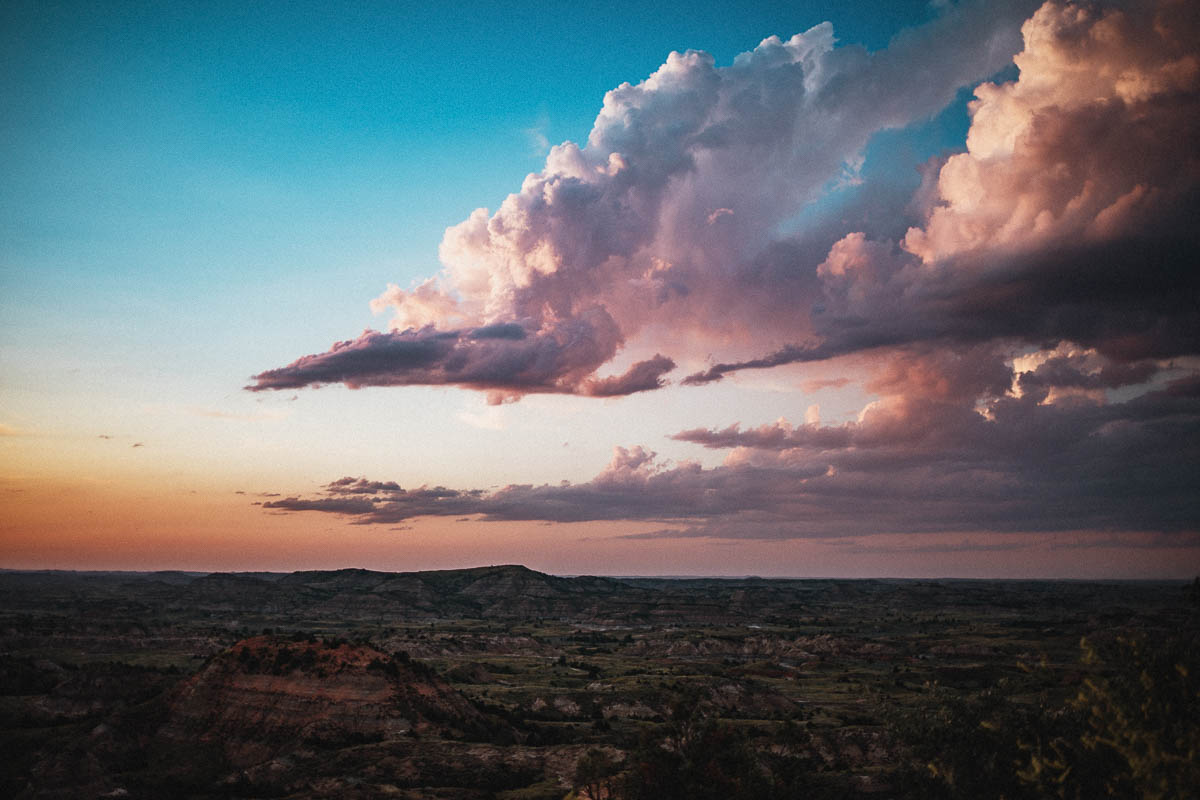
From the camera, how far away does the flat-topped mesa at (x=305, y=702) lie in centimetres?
9275

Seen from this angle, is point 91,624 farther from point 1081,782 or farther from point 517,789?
point 1081,782

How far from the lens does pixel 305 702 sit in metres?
96.4

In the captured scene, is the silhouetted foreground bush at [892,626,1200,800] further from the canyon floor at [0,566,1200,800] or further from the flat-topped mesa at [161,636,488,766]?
the flat-topped mesa at [161,636,488,766]

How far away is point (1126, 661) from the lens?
3653cm

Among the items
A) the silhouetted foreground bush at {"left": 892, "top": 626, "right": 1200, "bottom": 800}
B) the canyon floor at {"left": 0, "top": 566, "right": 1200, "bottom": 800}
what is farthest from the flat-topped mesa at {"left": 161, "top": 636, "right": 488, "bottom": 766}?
the silhouetted foreground bush at {"left": 892, "top": 626, "right": 1200, "bottom": 800}

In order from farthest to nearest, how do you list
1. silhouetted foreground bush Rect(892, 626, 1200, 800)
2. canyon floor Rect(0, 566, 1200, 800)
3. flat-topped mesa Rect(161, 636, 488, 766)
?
flat-topped mesa Rect(161, 636, 488, 766)
canyon floor Rect(0, 566, 1200, 800)
silhouetted foreground bush Rect(892, 626, 1200, 800)

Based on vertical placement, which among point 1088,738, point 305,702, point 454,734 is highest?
point 1088,738

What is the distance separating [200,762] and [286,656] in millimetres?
16621

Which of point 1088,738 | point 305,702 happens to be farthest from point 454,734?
point 1088,738

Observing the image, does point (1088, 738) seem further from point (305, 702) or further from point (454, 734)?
point (305, 702)

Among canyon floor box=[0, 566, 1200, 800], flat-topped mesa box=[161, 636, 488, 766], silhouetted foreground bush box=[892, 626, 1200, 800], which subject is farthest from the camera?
flat-topped mesa box=[161, 636, 488, 766]

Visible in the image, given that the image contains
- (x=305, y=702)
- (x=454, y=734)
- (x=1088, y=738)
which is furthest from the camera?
(x=305, y=702)

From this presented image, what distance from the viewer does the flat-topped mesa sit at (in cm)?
9275

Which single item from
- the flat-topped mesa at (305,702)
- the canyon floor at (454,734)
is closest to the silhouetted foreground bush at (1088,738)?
the canyon floor at (454,734)
